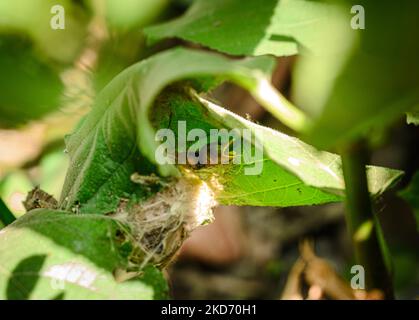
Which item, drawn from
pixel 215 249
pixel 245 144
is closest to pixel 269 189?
pixel 245 144

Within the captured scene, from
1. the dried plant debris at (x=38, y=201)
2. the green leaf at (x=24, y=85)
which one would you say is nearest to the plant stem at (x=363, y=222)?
the dried plant debris at (x=38, y=201)

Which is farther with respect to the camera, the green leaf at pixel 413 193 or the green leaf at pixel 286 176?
the green leaf at pixel 413 193

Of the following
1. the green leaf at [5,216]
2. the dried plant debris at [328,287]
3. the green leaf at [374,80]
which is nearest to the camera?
the green leaf at [374,80]

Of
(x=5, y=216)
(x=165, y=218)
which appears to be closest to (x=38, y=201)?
(x=5, y=216)

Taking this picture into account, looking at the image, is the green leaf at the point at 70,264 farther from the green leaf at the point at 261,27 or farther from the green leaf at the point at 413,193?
the green leaf at the point at 413,193

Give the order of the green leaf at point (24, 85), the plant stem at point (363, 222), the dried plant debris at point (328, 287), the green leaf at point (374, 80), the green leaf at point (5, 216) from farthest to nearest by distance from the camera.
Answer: the green leaf at point (24, 85) < the green leaf at point (5, 216) < the dried plant debris at point (328, 287) < the plant stem at point (363, 222) < the green leaf at point (374, 80)

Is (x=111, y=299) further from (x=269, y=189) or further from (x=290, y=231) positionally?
(x=290, y=231)

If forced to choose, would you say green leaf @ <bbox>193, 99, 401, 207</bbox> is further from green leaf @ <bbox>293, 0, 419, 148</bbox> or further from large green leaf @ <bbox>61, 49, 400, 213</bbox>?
green leaf @ <bbox>293, 0, 419, 148</bbox>
